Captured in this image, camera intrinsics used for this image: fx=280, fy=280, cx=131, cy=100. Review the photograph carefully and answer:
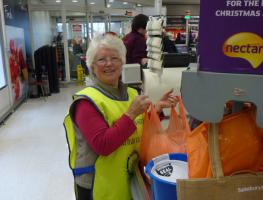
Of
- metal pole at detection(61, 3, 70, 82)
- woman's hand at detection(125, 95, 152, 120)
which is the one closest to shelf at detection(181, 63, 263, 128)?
woman's hand at detection(125, 95, 152, 120)

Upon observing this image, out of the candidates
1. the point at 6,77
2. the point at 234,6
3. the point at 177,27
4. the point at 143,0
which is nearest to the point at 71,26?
the point at 143,0

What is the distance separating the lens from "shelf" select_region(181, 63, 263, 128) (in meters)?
0.57

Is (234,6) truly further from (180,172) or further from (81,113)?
(81,113)

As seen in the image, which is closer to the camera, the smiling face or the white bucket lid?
the white bucket lid

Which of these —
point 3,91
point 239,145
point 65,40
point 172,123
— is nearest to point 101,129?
point 172,123

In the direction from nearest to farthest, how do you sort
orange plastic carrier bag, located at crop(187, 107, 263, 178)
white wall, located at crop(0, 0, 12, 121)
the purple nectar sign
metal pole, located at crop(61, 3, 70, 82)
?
the purple nectar sign
orange plastic carrier bag, located at crop(187, 107, 263, 178)
white wall, located at crop(0, 0, 12, 121)
metal pole, located at crop(61, 3, 70, 82)

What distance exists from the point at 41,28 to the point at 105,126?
357 inches

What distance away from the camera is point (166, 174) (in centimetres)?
87

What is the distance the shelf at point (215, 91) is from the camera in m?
0.57

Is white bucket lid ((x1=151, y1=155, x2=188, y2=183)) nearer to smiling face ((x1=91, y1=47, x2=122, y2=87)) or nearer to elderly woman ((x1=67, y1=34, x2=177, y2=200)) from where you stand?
elderly woman ((x1=67, y1=34, x2=177, y2=200))

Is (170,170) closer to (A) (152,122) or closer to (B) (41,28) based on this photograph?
(A) (152,122)

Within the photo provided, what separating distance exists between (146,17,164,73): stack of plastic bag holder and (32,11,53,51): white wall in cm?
560

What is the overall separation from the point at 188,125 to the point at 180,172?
26 centimetres

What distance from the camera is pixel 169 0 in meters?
14.8
